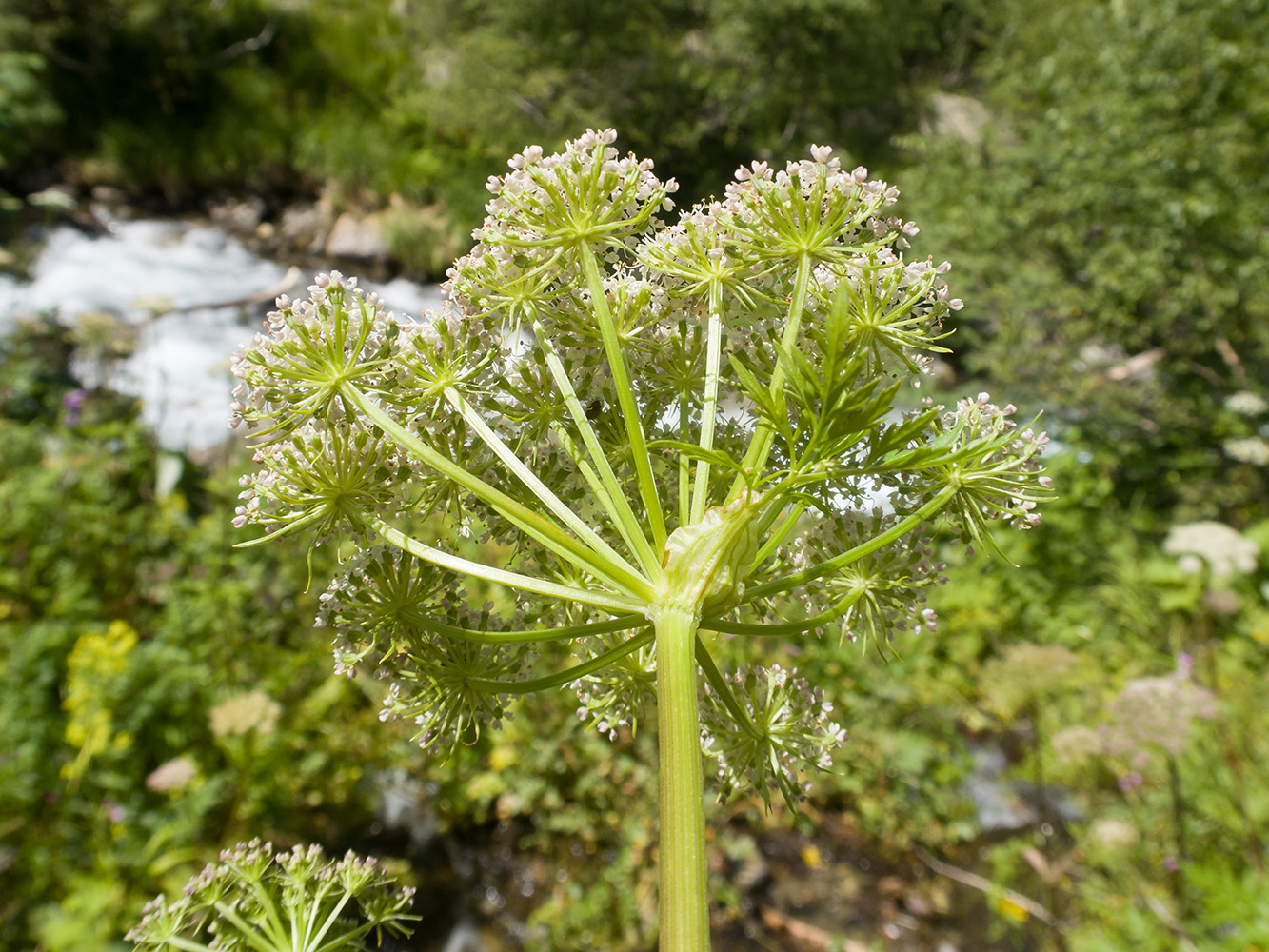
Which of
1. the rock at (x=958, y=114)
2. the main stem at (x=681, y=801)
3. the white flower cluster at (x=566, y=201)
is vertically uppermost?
the rock at (x=958, y=114)

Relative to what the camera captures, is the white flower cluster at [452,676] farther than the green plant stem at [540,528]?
Yes

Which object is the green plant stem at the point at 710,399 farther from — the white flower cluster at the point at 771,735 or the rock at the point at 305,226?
the rock at the point at 305,226

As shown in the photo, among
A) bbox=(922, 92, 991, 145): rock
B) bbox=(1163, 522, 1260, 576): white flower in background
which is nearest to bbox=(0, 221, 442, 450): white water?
bbox=(1163, 522, 1260, 576): white flower in background

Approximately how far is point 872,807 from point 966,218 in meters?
8.51

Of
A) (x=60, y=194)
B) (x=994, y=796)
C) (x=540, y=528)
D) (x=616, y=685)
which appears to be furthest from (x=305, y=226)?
(x=540, y=528)

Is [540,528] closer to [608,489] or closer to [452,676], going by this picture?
[608,489]

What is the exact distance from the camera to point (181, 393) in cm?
929

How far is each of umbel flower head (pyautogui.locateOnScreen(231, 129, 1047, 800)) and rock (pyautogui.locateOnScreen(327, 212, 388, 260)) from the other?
1328 centimetres

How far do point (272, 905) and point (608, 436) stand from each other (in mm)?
707

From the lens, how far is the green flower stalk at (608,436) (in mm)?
815

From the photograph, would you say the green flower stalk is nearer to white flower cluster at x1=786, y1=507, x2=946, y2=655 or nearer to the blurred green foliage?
white flower cluster at x1=786, y1=507, x2=946, y2=655

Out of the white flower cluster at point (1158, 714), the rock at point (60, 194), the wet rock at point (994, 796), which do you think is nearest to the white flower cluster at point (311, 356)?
the white flower cluster at point (1158, 714)

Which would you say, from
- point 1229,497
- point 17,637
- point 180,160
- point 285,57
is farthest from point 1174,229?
point 285,57

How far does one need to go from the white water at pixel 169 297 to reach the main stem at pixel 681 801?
28.9ft
